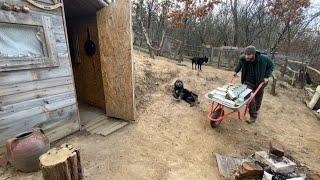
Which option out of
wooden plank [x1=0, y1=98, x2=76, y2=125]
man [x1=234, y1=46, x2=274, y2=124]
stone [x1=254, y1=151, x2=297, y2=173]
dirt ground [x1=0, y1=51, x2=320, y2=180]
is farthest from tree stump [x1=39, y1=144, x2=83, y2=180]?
man [x1=234, y1=46, x2=274, y2=124]

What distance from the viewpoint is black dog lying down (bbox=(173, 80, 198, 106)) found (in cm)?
654

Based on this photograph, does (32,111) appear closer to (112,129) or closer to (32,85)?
(32,85)

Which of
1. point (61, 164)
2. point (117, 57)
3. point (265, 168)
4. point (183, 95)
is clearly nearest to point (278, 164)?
point (265, 168)

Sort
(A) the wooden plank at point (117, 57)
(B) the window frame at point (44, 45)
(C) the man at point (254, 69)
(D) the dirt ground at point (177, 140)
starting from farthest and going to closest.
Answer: (C) the man at point (254, 69) < (A) the wooden plank at point (117, 57) < (D) the dirt ground at point (177, 140) < (B) the window frame at point (44, 45)

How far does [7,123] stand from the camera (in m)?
3.62

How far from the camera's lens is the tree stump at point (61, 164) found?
8.21 ft

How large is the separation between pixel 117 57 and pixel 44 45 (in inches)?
60.4

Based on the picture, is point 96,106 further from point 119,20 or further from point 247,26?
point 247,26

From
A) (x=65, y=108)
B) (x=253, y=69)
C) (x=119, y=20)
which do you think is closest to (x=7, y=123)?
(x=65, y=108)

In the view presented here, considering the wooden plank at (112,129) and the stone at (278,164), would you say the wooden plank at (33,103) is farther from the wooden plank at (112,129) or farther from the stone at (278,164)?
the stone at (278,164)

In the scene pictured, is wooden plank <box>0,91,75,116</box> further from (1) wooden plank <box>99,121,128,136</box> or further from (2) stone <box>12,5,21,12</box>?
(2) stone <box>12,5,21,12</box>

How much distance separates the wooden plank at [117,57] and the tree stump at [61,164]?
257 cm

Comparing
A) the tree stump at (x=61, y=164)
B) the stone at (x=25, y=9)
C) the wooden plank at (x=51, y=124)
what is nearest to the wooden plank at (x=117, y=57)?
the wooden plank at (x=51, y=124)

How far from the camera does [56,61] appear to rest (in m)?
4.23
